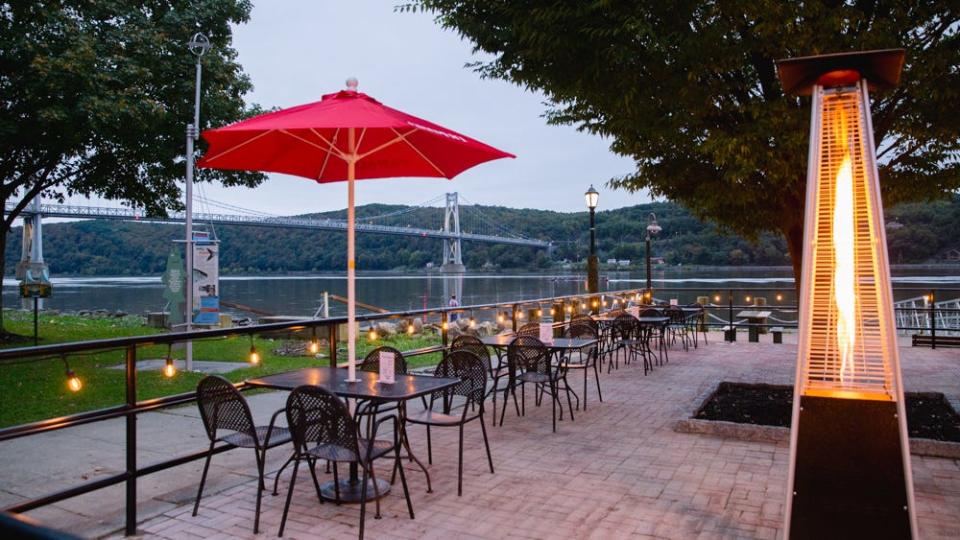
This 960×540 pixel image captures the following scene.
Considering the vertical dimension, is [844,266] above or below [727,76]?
below

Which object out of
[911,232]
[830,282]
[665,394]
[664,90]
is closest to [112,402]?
[665,394]

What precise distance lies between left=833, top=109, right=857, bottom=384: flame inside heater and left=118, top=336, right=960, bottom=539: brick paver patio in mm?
1245

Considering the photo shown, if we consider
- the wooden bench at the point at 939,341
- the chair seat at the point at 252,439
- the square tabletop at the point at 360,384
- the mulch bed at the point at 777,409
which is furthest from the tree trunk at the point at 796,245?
the wooden bench at the point at 939,341

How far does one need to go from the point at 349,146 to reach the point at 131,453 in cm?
228

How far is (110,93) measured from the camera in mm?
11422

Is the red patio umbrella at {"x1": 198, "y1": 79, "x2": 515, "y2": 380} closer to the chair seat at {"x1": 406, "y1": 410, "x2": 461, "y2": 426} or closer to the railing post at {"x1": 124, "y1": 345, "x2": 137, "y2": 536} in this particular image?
the chair seat at {"x1": 406, "y1": 410, "x2": 461, "y2": 426}

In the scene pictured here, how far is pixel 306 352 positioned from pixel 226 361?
1.59 meters

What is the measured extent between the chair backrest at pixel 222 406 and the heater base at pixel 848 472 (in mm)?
2733

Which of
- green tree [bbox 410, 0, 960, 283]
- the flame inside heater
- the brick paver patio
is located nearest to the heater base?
the flame inside heater

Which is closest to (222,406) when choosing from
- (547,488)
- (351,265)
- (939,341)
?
(351,265)

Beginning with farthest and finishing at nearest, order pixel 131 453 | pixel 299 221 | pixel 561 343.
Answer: pixel 299 221
pixel 561 343
pixel 131 453

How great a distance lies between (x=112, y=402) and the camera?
7.40m

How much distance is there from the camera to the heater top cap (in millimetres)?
2895

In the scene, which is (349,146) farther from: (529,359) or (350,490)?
(529,359)
